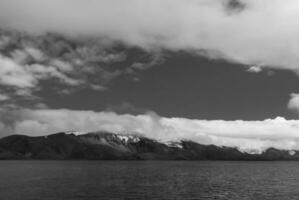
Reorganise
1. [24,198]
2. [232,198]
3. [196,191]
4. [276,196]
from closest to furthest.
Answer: [24,198]
[232,198]
[276,196]
[196,191]

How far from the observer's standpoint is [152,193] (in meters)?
105

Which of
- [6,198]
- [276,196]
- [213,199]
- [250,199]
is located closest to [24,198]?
[6,198]

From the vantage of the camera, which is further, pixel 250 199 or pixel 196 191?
pixel 196 191

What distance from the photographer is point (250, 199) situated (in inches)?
3735

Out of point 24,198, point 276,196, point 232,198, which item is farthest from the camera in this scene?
point 276,196

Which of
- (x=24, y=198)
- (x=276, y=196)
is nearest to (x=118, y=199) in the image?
(x=24, y=198)

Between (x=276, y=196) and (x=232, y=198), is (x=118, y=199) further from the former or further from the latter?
(x=276, y=196)

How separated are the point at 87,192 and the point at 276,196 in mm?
55198

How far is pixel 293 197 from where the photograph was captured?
3910 inches

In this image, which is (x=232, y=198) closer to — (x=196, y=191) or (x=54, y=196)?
(x=196, y=191)

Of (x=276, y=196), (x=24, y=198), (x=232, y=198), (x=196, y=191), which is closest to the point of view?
(x=24, y=198)

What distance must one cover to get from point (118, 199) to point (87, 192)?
17.0 m

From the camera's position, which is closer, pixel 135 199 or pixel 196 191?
pixel 135 199

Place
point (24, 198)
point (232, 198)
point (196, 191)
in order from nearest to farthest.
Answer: point (24, 198), point (232, 198), point (196, 191)
